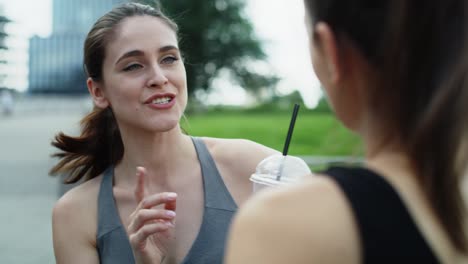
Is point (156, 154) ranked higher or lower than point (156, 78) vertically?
lower

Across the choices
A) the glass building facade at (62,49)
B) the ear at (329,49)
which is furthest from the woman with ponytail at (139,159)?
the glass building facade at (62,49)

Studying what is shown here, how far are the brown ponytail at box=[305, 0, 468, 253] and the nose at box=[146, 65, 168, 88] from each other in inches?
57.7

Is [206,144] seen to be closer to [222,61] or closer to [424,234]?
[424,234]

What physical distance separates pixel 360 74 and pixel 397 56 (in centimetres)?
8

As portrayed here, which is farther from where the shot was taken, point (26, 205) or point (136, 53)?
point (26, 205)

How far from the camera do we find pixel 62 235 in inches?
94.4

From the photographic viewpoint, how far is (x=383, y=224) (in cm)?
88

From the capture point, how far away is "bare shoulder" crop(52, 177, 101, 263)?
2373mm

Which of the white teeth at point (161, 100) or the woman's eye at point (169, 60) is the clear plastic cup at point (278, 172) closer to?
the white teeth at point (161, 100)

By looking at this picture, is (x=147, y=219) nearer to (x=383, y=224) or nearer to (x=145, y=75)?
(x=145, y=75)

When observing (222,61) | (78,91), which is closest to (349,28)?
(222,61)

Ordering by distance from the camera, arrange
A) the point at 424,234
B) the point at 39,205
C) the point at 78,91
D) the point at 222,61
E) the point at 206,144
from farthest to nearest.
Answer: the point at 78,91, the point at 222,61, the point at 39,205, the point at 206,144, the point at 424,234

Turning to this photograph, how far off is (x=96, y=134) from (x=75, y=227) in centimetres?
46

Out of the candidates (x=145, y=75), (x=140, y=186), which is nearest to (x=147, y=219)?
(x=140, y=186)
